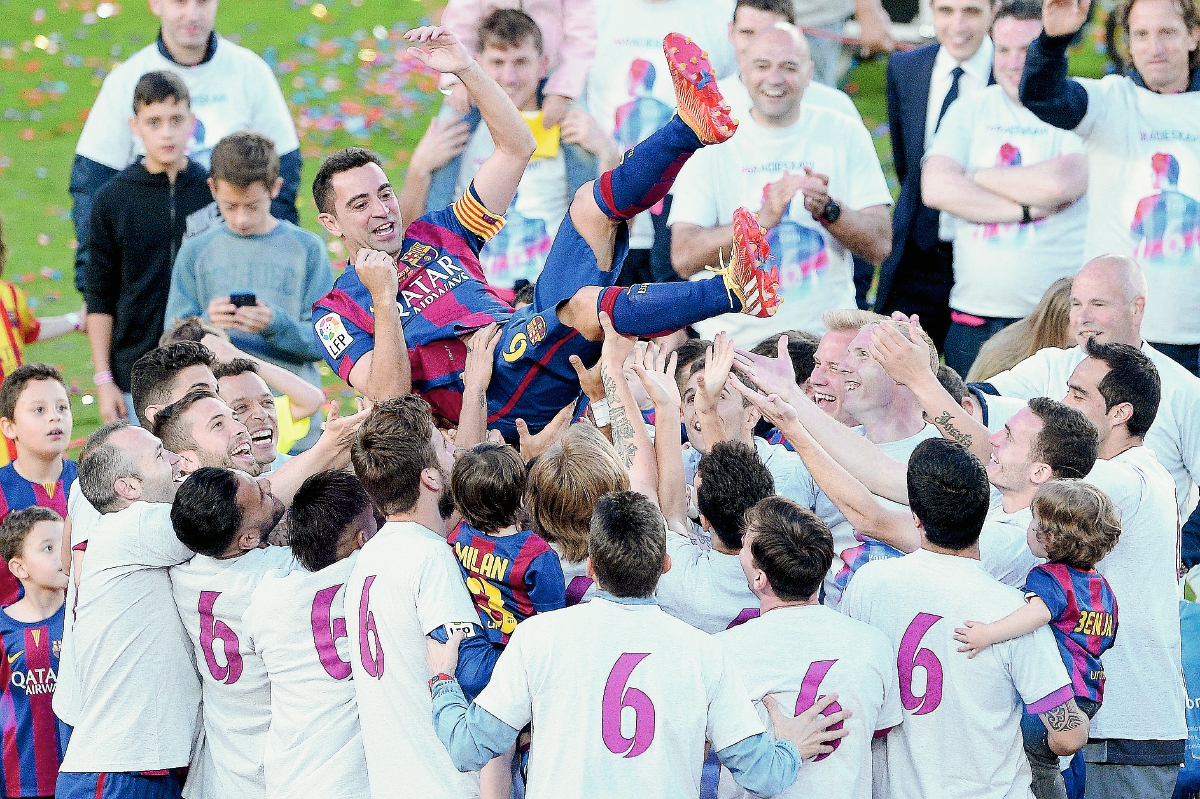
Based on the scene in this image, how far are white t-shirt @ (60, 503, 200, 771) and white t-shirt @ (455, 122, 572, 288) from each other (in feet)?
10.7

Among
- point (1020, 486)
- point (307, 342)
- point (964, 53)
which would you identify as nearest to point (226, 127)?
point (307, 342)

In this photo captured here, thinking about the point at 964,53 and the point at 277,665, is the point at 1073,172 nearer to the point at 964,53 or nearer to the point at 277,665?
the point at 964,53

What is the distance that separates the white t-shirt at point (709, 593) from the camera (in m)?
4.12

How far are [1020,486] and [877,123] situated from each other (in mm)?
8012

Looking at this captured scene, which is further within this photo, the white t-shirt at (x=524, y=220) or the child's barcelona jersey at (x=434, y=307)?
the white t-shirt at (x=524, y=220)

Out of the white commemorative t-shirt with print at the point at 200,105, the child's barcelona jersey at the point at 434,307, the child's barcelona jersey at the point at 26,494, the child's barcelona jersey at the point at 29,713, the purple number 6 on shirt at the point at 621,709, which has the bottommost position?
the child's barcelona jersey at the point at 29,713

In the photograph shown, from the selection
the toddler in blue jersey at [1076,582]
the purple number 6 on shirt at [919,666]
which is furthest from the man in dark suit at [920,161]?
the purple number 6 on shirt at [919,666]

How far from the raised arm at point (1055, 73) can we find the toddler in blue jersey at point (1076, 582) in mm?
2678

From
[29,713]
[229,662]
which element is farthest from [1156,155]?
[29,713]

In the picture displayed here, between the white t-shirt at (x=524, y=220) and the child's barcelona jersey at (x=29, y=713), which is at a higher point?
the white t-shirt at (x=524, y=220)

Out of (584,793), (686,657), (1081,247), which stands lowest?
(584,793)

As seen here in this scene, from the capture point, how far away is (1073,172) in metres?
6.98

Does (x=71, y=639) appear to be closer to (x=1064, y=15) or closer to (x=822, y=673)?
(x=822, y=673)

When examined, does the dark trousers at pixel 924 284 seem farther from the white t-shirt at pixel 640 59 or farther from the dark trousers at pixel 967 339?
the white t-shirt at pixel 640 59
